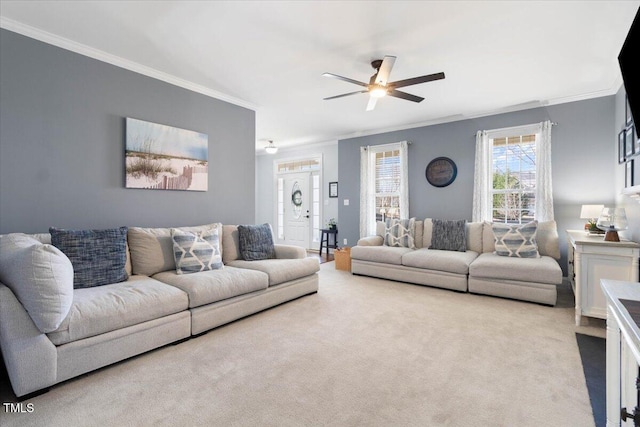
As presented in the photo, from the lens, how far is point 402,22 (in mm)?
2559

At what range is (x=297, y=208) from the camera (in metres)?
7.91

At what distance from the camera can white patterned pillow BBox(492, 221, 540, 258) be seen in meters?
3.98

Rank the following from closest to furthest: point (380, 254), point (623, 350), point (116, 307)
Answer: point (623, 350), point (116, 307), point (380, 254)

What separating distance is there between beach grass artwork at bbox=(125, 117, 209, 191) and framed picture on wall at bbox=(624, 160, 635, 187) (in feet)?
15.5

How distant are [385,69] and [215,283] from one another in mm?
2490

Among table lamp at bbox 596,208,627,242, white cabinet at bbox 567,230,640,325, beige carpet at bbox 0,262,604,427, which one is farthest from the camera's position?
table lamp at bbox 596,208,627,242

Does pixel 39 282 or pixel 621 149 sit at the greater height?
pixel 621 149

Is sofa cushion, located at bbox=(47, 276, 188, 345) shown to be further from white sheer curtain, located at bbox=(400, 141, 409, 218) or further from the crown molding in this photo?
white sheer curtain, located at bbox=(400, 141, 409, 218)

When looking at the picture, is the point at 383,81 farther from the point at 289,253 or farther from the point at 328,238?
the point at 328,238

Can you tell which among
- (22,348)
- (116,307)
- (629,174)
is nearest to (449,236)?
(629,174)

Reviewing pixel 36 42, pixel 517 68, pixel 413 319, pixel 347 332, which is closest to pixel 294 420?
pixel 347 332

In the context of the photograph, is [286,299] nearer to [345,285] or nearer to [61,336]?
[345,285]

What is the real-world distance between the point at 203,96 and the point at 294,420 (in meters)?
3.77

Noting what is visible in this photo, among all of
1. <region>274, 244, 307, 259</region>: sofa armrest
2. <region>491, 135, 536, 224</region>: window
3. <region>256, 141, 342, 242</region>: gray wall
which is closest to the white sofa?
<region>491, 135, 536, 224</region>: window
